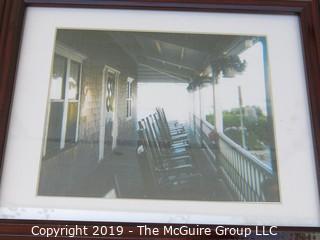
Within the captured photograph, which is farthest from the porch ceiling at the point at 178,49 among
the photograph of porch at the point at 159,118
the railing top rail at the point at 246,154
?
the railing top rail at the point at 246,154

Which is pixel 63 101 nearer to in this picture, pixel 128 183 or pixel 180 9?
pixel 128 183

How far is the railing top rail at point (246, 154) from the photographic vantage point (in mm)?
473

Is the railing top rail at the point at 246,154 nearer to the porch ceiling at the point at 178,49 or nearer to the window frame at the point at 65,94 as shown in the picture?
the porch ceiling at the point at 178,49

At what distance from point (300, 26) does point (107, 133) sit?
426 mm

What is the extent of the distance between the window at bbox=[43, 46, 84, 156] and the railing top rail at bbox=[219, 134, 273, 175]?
10.5 inches

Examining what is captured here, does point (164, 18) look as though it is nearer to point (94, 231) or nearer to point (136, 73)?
point (136, 73)

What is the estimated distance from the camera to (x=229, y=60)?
520 millimetres

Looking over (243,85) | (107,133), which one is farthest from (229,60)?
(107,133)

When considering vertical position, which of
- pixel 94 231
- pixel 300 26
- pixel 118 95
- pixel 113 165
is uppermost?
pixel 300 26

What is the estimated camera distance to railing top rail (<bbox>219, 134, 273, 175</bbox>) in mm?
473

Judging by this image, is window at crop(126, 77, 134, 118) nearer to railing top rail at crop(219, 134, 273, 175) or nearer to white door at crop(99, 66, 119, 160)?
white door at crop(99, 66, 119, 160)

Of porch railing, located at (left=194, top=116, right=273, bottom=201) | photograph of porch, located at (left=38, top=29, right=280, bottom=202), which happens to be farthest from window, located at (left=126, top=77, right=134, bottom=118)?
porch railing, located at (left=194, top=116, right=273, bottom=201)

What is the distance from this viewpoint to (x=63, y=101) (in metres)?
0.49

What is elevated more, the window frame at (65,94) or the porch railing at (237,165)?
the window frame at (65,94)
